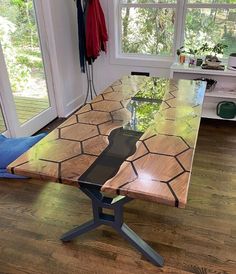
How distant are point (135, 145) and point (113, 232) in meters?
0.69

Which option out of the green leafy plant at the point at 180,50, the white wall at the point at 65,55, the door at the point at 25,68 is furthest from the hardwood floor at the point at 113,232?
the green leafy plant at the point at 180,50

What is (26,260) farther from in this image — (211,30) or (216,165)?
(211,30)

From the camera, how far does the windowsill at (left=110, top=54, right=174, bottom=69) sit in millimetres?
3320

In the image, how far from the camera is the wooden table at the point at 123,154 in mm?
1069

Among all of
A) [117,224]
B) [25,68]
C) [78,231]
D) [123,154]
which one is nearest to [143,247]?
[117,224]

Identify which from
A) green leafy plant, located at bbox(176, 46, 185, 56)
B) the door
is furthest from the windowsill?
the door

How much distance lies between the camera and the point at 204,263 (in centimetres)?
145

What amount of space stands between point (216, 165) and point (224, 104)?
972 millimetres

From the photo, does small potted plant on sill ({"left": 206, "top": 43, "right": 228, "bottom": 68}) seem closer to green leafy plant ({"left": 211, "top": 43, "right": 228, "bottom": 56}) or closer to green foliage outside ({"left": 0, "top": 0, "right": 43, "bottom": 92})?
green leafy plant ({"left": 211, "top": 43, "right": 228, "bottom": 56})

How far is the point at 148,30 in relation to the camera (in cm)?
333

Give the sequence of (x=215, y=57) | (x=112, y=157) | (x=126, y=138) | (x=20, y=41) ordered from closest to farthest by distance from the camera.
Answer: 1. (x=112, y=157)
2. (x=126, y=138)
3. (x=20, y=41)
4. (x=215, y=57)

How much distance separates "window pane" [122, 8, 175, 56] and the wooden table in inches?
65.0

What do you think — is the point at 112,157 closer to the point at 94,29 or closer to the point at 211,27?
the point at 94,29

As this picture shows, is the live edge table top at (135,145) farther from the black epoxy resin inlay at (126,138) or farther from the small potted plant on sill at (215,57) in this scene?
the small potted plant on sill at (215,57)
